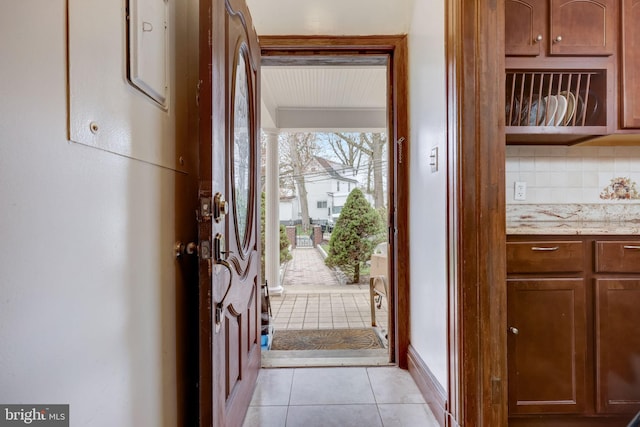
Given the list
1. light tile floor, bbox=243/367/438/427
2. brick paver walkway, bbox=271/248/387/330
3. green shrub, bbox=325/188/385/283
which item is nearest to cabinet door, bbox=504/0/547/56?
light tile floor, bbox=243/367/438/427

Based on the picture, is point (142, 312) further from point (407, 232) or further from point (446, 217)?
point (407, 232)

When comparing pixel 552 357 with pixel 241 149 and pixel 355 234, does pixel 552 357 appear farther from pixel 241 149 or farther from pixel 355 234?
pixel 355 234

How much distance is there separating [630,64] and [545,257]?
1091mm

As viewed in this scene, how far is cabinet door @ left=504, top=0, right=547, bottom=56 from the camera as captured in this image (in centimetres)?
156

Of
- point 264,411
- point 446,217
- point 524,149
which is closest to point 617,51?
point 524,149

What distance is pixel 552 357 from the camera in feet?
4.61

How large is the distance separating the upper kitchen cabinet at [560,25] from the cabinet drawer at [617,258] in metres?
0.97

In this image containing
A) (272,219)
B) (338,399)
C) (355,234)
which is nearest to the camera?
(338,399)

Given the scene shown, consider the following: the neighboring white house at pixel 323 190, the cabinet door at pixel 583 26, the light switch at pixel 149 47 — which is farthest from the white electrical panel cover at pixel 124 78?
the neighboring white house at pixel 323 190

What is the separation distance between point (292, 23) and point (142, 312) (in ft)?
6.38

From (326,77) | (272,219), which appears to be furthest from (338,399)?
(326,77)

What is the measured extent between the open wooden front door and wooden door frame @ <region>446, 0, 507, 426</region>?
36.4 inches

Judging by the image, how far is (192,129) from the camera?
1.19m

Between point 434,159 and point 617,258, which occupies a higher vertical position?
point 434,159
